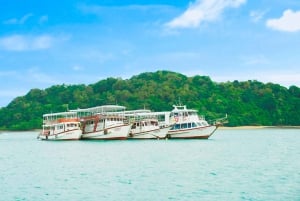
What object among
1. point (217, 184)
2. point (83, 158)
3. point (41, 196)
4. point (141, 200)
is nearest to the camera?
point (141, 200)

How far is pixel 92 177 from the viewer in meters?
27.4

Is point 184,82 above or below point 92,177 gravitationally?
above

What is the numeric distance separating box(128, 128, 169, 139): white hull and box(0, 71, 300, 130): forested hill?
190 feet

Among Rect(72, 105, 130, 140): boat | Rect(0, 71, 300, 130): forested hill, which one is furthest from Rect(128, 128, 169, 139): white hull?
Rect(0, 71, 300, 130): forested hill

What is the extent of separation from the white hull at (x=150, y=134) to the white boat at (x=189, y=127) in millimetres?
1188

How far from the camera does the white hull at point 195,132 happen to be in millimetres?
60531

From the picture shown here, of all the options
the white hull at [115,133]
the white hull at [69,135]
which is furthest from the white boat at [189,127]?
the white hull at [69,135]

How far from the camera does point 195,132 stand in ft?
200

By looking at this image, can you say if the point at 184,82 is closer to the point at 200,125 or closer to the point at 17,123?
the point at 17,123

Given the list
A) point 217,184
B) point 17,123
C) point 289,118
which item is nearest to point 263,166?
point 217,184

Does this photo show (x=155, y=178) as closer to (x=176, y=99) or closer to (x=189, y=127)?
(x=189, y=127)

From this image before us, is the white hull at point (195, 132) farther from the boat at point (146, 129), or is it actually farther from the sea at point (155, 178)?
the sea at point (155, 178)

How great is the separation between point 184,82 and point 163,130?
90.8 m

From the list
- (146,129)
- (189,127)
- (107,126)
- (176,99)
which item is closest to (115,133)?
(107,126)
